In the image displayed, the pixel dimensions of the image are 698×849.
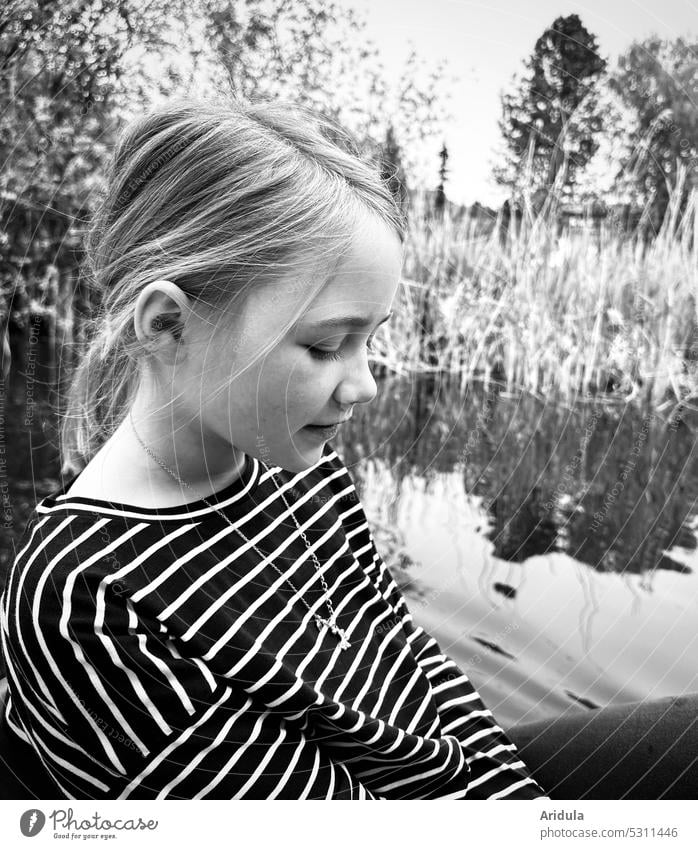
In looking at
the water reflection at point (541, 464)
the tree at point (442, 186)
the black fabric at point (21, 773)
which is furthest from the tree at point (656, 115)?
the black fabric at point (21, 773)

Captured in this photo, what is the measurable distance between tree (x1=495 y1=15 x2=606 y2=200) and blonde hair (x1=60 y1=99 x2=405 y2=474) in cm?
33

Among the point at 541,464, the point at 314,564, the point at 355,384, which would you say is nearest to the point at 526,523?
the point at 541,464

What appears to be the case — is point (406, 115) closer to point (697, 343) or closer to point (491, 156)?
point (491, 156)

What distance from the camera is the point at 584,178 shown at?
0.92 meters

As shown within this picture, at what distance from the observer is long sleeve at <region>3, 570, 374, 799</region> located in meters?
0.47

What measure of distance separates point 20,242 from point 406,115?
526mm

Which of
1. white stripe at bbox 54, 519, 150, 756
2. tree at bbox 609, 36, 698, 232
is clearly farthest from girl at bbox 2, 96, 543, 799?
tree at bbox 609, 36, 698, 232

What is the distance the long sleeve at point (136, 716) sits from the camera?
1.55 feet

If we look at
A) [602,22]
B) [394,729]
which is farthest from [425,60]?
[394,729]

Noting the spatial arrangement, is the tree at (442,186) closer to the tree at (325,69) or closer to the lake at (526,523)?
the tree at (325,69)

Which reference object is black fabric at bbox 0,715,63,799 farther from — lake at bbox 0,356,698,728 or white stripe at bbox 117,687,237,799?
lake at bbox 0,356,698,728

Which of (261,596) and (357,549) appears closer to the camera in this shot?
(261,596)

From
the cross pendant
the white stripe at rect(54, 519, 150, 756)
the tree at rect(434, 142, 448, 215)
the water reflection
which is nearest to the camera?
the white stripe at rect(54, 519, 150, 756)

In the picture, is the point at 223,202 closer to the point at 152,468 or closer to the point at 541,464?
the point at 152,468
